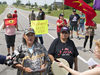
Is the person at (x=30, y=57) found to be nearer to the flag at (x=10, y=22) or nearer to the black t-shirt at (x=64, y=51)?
the black t-shirt at (x=64, y=51)

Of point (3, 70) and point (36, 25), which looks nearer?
point (3, 70)

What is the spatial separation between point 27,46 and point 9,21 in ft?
10.5

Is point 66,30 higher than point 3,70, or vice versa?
point 66,30

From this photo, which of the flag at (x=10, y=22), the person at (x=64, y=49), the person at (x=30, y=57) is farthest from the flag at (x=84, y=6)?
the flag at (x=10, y=22)

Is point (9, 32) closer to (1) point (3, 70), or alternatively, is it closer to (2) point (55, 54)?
(1) point (3, 70)

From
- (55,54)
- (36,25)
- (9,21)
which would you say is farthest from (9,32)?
(55,54)

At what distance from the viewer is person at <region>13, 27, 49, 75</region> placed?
102 inches

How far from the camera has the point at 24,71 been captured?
2664mm

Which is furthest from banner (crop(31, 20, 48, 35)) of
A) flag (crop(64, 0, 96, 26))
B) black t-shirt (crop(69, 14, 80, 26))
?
black t-shirt (crop(69, 14, 80, 26))

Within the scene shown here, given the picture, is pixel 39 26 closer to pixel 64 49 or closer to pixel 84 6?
pixel 84 6

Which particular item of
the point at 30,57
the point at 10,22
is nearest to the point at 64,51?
the point at 30,57

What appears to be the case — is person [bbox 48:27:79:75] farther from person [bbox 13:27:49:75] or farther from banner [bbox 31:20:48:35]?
banner [bbox 31:20:48:35]

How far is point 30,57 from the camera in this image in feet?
8.64

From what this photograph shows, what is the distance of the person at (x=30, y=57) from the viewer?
2.60 meters
